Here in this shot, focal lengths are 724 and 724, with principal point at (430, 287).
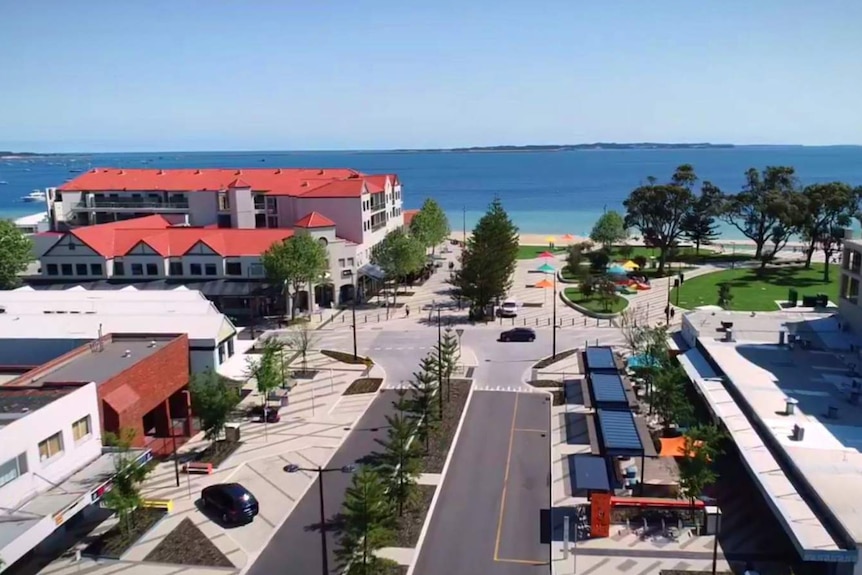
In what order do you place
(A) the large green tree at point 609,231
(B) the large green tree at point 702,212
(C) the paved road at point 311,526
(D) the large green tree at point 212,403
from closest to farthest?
(C) the paved road at point 311,526, (D) the large green tree at point 212,403, (B) the large green tree at point 702,212, (A) the large green tree at point 609,231

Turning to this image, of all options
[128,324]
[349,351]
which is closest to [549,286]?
[349,351]

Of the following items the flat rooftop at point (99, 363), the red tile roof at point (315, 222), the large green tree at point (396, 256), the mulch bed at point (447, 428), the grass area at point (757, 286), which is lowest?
the mulch bed at point (447, 428)

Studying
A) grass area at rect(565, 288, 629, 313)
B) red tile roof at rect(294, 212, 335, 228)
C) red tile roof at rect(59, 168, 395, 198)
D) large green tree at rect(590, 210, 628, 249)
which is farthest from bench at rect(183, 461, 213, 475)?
large green tree at rect(590, 210, 628, 249)

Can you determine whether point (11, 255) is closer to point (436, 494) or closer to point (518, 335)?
point (518, 335)

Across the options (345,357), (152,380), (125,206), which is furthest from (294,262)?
(125,206)

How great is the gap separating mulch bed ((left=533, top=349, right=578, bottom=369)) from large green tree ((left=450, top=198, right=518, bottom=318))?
32.6 feet

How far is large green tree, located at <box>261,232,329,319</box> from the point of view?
5275 cm

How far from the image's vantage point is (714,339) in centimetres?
4019

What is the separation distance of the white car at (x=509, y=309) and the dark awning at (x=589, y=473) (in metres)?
27.7

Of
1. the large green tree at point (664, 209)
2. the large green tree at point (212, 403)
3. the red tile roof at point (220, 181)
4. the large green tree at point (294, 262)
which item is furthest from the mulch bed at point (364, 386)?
the large green tree at point (664, 209)

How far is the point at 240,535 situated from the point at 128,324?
1692 cm

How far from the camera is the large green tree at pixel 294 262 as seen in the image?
52.8m

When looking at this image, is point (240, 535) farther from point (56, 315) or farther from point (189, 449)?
point (56, 315)

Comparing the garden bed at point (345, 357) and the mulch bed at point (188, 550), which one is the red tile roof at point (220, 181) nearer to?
the garden bed at point (345, 357)
